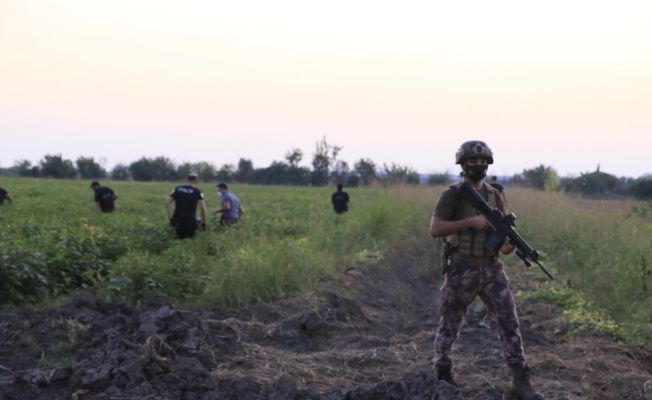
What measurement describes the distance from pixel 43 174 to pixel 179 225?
78109mm

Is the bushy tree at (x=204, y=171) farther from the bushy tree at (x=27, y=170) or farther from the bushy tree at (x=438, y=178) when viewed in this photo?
the bushy tree at (x=438, y=178)

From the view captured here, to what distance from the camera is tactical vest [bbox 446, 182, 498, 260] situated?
538cm

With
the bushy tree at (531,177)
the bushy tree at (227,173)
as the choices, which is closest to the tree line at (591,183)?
the bushy tree at (531,177)

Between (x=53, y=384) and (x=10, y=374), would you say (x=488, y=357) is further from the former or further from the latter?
(x=10, y=374)

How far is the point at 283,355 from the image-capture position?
692 centimetres

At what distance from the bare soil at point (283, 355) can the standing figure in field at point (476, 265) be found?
1.12 ft

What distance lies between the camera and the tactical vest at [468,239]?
17.7ft

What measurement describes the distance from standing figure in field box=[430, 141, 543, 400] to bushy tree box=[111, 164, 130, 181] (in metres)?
91.4

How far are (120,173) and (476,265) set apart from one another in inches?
3643

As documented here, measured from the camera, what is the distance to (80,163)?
86.2 meters

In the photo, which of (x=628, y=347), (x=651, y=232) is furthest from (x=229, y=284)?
(x=651, y=232)

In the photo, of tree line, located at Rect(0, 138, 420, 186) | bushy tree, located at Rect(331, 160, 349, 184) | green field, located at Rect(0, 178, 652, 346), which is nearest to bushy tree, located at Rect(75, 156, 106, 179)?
tree line, located at Rect(0, 138, 420, 186)

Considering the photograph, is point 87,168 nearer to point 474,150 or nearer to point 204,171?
Result: point 204,171

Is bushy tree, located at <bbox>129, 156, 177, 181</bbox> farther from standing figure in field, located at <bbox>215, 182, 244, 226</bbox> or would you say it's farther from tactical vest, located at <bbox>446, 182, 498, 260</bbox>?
tactical vest, located at <bbox>446, 182, 498, 260</bbox>
